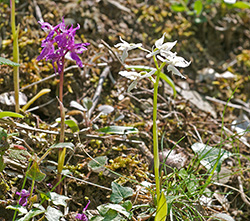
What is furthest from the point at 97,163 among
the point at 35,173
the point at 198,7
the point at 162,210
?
the point at 198,7

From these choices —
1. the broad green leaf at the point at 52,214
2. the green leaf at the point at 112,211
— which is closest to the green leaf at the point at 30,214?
the broad green leaf at the point at 52,214

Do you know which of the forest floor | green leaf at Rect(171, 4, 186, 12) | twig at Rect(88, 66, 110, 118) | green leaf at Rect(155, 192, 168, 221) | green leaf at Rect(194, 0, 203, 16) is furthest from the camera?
green leaf at Rect(171, 4, 186, 12)

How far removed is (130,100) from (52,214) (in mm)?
1032

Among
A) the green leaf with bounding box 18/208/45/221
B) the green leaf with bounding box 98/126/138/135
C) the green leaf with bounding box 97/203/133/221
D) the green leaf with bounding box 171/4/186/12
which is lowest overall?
the green leaf with bounding box 97/203/133/221

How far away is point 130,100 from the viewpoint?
227cm

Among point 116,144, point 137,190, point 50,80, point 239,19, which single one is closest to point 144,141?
point 116,144

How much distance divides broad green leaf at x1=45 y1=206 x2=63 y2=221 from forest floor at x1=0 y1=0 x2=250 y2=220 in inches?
7.2

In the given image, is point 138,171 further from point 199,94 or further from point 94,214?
point 199,94

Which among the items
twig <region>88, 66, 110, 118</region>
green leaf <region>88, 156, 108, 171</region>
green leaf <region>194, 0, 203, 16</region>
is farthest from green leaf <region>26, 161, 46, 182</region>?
green leaf <region>194, 0, 203, 16</region>

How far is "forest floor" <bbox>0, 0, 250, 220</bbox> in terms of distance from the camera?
1.76 meters

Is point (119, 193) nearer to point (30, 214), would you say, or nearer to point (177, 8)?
point (30, 214)

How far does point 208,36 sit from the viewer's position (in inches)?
120

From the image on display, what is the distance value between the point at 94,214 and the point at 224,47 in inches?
82.3

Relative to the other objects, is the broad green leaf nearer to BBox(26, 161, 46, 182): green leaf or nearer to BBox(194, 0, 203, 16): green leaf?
BBox(26, 161, 46, 182): green leaf
